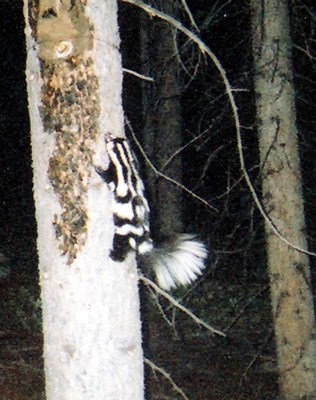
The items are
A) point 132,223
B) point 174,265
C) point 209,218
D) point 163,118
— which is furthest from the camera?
point 163,118

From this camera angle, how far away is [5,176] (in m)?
20.4

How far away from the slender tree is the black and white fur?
2911mm

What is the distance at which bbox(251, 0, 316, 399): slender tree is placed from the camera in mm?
6188

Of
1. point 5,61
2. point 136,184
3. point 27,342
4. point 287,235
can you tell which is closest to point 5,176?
point 5,61

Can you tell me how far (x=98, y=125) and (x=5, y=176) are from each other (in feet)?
59.3

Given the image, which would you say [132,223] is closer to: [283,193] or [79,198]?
[79,198]

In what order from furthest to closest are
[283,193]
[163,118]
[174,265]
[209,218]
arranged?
[163,118]
[209,218]
[283,193]
[174,265]

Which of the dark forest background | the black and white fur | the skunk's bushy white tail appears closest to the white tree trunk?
the black and white fur

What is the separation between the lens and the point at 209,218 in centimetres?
998

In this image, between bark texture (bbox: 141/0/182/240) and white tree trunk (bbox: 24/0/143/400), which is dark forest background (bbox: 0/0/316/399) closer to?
bark texture (bbox: 141/0/182/240)

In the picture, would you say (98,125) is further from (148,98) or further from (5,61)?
(5,61)

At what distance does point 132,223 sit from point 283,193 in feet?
11.7

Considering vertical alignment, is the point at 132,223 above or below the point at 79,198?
below

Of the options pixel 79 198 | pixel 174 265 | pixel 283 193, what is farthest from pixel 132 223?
pixel 283 193
